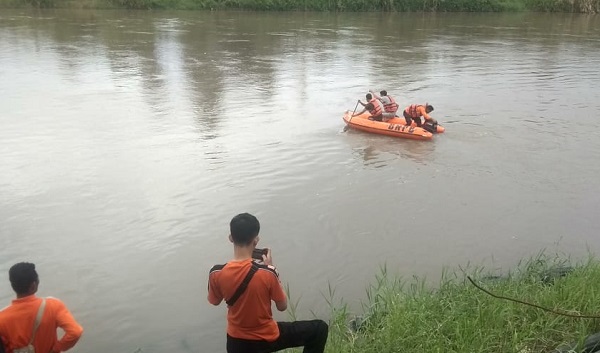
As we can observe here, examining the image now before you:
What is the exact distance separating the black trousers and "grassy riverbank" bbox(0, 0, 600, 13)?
128ft

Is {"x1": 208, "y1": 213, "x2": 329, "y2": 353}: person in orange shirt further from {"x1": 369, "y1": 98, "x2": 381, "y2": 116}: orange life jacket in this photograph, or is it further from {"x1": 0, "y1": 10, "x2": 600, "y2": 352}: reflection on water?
{"x1": 369, "y1": 98, "x2": 381, "y2": 116}: orange life jacket

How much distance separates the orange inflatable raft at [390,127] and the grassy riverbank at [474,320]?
7.06 metres

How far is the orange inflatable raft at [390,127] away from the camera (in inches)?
475

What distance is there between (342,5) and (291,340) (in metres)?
40.1

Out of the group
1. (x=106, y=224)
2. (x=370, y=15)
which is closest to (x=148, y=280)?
(x=106, y=224)

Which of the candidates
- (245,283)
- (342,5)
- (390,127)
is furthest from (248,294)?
(342,5)

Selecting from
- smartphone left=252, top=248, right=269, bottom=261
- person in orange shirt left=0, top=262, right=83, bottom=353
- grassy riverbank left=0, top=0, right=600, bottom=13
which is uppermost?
grassy riverbank left=0, top=0, right=600, bottom=13

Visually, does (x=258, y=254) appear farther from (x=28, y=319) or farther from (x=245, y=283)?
(x=28, y=319)

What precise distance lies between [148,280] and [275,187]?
3412mm

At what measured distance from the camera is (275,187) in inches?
374

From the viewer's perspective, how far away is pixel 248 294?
336 centimetres

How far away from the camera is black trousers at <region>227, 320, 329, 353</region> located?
11.6 feet

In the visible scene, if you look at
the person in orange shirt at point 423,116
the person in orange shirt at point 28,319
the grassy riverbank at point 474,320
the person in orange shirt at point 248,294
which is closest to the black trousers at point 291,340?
the person in orange shirt at point 248,294

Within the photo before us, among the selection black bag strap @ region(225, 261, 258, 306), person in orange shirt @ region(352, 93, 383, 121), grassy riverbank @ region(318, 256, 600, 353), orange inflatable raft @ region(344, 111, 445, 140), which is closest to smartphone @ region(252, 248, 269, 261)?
black bag strap @ region(225, 261, 258, 306)
